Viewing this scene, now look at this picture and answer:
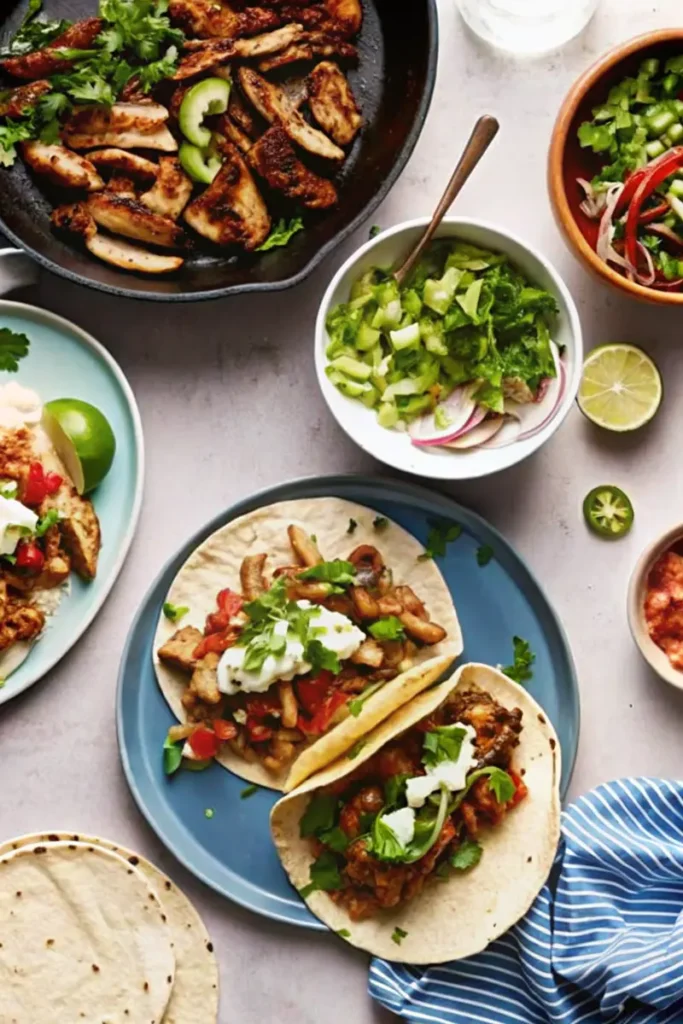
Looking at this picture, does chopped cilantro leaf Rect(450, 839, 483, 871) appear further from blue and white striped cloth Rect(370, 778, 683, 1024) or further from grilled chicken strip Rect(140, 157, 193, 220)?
grilled chicken strip Rect(140, 157, 193, 220)

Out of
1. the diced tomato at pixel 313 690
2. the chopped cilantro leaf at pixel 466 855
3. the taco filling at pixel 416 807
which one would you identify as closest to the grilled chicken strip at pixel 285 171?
the diced tomato at pixel 313 690

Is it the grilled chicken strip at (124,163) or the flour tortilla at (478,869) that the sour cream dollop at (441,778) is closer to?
the flour tortilla at (478,869)

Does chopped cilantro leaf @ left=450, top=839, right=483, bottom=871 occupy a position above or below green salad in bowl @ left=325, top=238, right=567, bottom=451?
below

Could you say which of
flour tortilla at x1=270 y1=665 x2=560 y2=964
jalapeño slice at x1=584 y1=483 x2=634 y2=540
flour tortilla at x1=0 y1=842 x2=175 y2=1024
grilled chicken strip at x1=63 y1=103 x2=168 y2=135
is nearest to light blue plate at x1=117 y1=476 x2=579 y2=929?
flour tortilla at x1=270 y1=665 x2=560 y2=964

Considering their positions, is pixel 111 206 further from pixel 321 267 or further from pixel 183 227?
pixel 321 267

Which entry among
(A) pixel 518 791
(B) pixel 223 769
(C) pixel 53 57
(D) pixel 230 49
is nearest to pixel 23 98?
(C) pixel 53 57

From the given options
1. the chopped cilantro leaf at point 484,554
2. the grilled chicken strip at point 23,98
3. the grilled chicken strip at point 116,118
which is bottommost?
the chopped cilantro leaf at point 484,554

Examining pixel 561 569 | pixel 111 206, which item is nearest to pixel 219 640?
pixel 561 569
